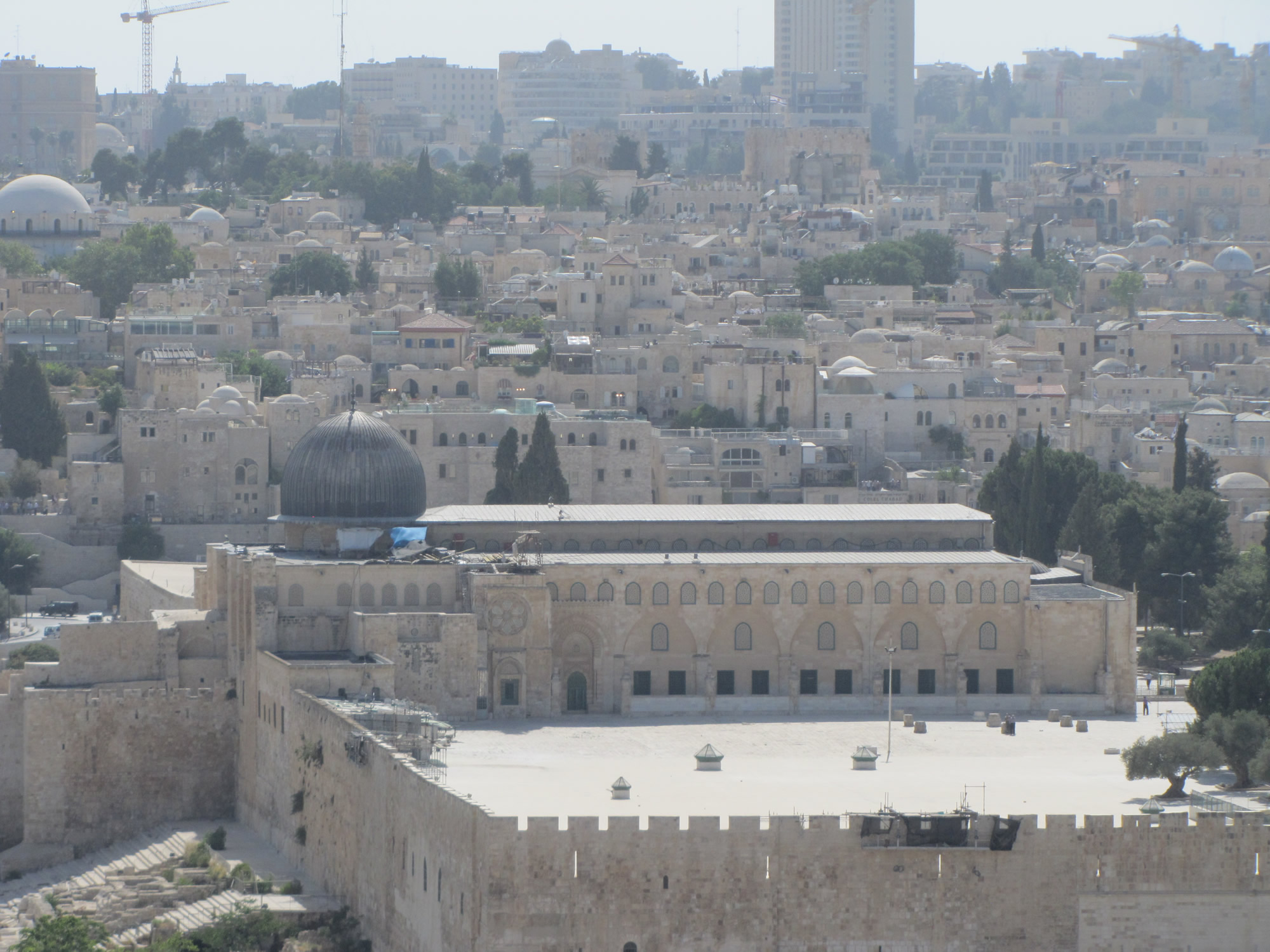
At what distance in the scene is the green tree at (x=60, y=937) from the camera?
53.7 meters

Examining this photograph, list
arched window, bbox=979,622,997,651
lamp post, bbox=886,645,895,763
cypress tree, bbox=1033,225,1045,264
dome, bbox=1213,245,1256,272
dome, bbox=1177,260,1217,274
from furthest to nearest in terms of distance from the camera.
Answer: dome, bbox=1213,245,1256,272, dome, bbox=1177,260,1217,274, cypress tree, bbox=1033,225,1045,264, arched window, bbox=979,622,997,651, lamp post, bbox=886,645,895,763

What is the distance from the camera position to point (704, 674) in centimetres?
7212

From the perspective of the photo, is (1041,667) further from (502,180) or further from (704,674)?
(502,180)

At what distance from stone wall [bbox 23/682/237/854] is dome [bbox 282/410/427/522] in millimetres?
6324

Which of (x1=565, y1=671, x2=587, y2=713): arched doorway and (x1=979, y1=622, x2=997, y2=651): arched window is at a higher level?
(x1=979, y1=622, x2=997, y2=651): arched window

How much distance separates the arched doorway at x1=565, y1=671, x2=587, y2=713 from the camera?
71.7 meters

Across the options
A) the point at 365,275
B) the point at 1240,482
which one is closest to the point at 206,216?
the point at 365,275

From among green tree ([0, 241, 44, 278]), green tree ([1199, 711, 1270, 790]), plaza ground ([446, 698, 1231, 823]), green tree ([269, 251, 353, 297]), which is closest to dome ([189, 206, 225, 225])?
green tree ([0, 241, 44, 278])

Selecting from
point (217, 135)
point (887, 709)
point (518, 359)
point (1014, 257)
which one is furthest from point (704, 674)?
point (217, 135)

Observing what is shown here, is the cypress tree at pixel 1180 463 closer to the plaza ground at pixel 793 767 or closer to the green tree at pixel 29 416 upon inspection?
the plaza ground at pixel 793 767

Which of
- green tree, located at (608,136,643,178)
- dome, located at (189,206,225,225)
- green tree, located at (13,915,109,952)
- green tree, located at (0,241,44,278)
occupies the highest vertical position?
green tree, located at (608,136,643,178)

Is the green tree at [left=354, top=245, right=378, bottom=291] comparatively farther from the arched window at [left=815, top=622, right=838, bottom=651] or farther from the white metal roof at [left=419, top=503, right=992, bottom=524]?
the arched window at [left=815, top=622, right=838, bottom=651]

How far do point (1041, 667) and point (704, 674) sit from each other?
742 centimetres

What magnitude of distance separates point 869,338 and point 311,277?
26.1 m
